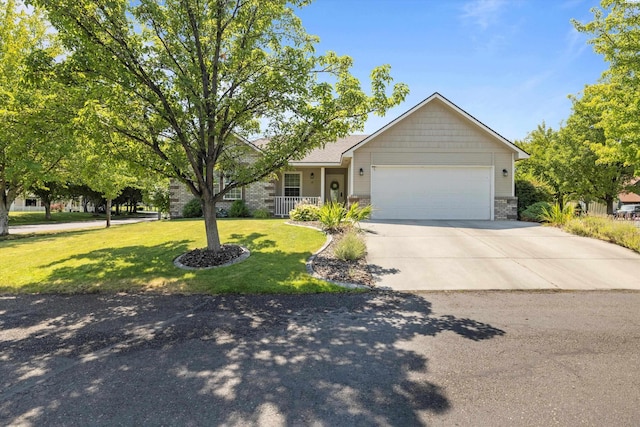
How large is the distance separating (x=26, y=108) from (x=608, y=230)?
55.1 ft

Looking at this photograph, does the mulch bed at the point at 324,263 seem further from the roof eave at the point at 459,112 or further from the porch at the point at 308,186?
the porch at the point at 308,186

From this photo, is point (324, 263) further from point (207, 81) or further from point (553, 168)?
point (553, 168)

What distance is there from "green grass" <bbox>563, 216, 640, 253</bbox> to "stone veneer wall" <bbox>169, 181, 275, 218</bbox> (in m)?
13.8

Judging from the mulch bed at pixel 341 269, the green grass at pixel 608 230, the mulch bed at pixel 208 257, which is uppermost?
the green grass at pixel 608 230

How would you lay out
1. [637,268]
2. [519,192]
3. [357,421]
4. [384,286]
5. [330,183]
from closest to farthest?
[357,421] < [384,286] < [637,268] < [519,192] < [330,183]

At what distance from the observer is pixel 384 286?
701 centimetres

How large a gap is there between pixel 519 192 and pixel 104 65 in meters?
18.4

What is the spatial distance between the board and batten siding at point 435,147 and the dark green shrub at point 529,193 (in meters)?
1.71

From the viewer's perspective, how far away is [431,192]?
54.2ft

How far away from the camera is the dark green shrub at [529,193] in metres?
17.6

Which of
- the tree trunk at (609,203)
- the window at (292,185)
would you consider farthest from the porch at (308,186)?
the tree trunk at (609,203)

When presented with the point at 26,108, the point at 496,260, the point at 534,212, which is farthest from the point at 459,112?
the point at 26,108

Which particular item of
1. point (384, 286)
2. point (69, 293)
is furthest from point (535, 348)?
point (69, 293)

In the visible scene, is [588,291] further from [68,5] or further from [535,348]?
[68,5]
